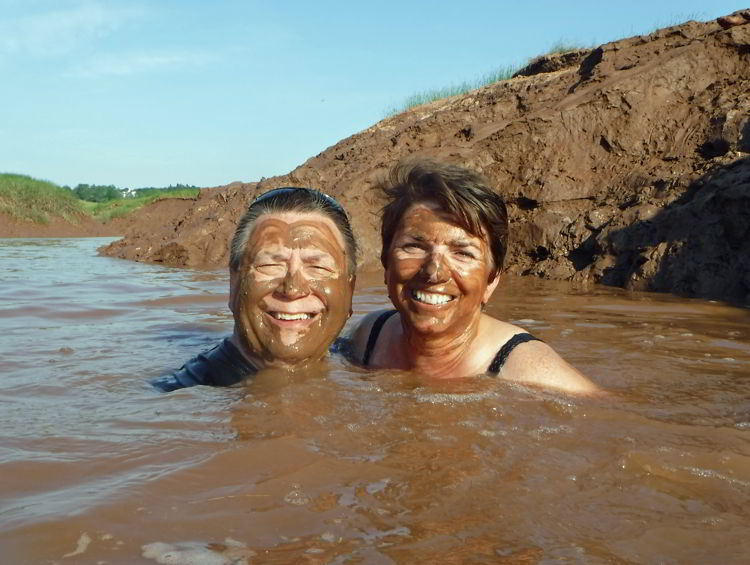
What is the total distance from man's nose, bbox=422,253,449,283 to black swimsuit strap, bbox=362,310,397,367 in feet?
2.53

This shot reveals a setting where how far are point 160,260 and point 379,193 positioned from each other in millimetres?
9577

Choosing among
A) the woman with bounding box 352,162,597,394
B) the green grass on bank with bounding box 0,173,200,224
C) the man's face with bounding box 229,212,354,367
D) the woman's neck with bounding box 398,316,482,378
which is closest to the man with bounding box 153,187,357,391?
the man's face with bounding box 229,212,354,367

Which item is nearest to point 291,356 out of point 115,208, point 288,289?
point 288,289

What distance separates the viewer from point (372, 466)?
2215 millimetres

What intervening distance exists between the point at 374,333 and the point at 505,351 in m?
0.86

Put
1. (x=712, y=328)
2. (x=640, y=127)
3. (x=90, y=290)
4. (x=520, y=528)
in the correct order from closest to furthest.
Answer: (x=520, y=528) < (x=712, y=328) < (x=90, y=290) < (x=640, y=127)

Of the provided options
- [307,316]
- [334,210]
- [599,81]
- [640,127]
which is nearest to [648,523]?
[307,316]

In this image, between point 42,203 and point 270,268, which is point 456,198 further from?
point 42,203

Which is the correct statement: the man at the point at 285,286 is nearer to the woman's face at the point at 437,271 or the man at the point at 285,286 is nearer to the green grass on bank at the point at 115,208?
the woman's face at the point at 437,271

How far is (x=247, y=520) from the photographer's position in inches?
71.2

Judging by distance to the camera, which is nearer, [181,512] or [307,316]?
[181,512]

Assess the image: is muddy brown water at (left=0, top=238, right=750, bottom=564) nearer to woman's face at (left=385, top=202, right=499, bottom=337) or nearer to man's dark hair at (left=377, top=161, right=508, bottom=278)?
woman's face at (left=385, top=202, right=499, bottom=337)

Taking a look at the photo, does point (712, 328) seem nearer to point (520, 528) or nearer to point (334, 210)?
point (334, 210)

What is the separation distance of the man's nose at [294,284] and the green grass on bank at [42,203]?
25.6m
